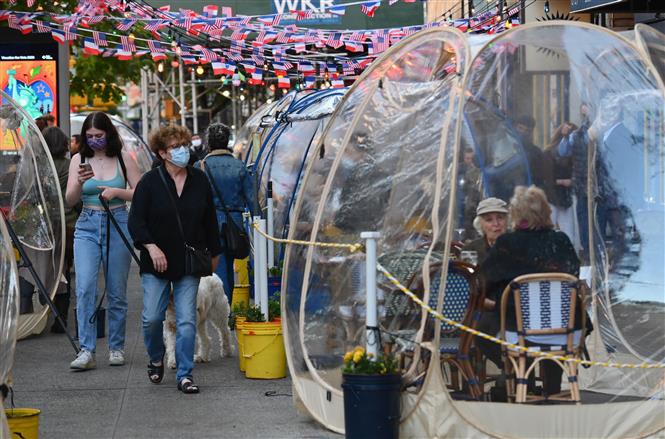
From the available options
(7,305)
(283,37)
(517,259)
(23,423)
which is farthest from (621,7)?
(23,423)

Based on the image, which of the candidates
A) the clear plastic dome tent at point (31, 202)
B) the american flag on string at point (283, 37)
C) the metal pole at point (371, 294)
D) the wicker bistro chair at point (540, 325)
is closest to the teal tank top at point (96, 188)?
the clear plastic dome tent at point (31, 202)

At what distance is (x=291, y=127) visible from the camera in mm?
15078

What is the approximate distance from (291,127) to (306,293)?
748cm

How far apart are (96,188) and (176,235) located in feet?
3.81

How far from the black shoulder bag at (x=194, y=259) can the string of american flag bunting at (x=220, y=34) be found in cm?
614

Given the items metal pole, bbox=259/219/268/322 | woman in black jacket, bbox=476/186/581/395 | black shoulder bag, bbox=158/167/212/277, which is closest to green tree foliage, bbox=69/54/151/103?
metal pole, bbox=259/219/268/322

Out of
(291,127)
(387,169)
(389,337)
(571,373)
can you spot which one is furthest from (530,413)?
(291,127)

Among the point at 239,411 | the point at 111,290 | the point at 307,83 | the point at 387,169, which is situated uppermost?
the point at 307,83

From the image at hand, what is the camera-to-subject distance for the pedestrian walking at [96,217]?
30.6 ft

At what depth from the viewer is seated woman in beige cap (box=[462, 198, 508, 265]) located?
6613 mm

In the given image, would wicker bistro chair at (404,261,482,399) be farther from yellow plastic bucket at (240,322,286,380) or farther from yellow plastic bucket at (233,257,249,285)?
yellow plastic bucket at (233,257,249,285)

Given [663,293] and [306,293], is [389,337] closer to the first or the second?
[306,293]

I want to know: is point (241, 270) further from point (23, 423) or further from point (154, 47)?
Answer: point (23, 423)

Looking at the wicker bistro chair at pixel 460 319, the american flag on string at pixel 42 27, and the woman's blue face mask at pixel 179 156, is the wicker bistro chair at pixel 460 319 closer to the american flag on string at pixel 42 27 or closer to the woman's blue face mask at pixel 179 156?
the woman's blue face mask at pixel 179 156
